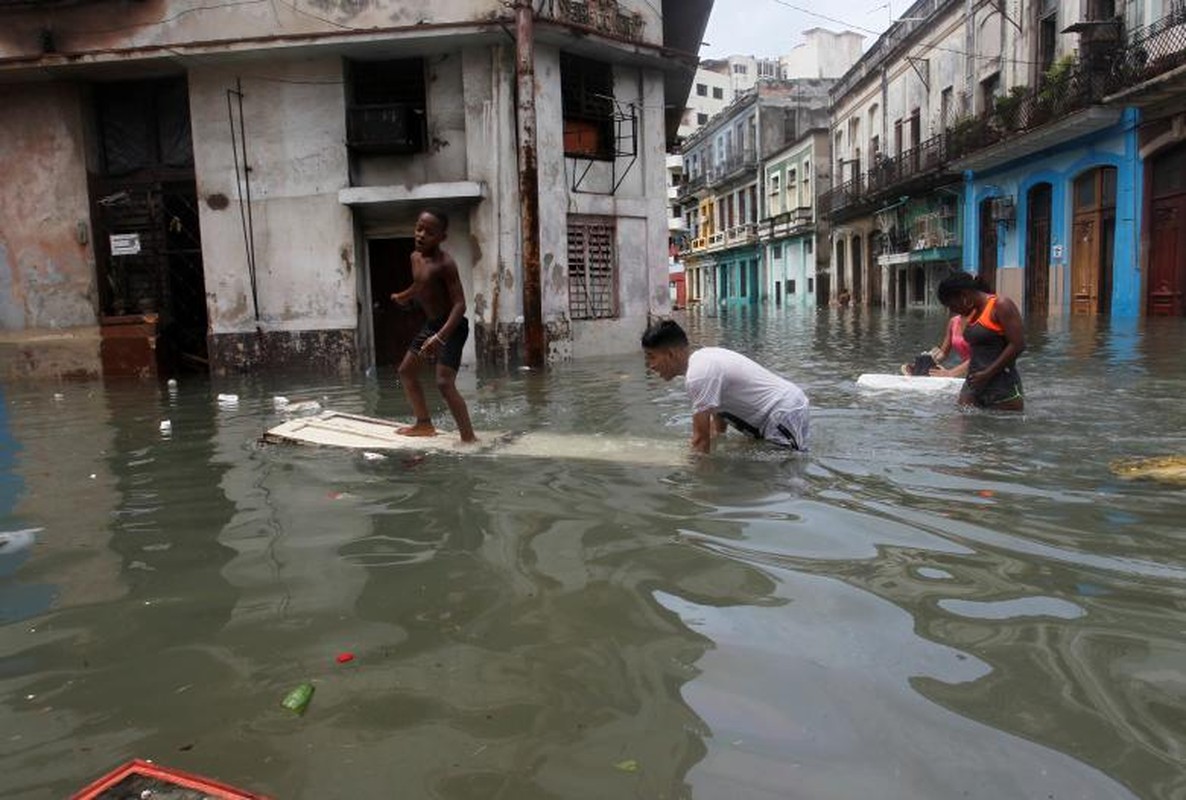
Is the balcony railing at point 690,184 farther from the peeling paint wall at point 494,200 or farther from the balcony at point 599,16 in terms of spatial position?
the peeling paint wall at point 494,200

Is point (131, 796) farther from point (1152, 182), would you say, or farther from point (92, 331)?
point (1152, 182)

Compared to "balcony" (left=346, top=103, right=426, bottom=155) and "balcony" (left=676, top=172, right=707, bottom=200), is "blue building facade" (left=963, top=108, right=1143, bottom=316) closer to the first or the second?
"balcony" (left=346, top=103, right=426, bottom=155)

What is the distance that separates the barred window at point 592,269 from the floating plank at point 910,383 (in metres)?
6.50

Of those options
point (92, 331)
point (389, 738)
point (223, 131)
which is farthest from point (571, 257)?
point (389, 738)

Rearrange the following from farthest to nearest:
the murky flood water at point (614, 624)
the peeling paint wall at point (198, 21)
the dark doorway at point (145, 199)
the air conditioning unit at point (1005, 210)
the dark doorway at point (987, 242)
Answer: the dark doorway at point (987, 242)
the air conditioning unit at point (1005, 210)
the dark doorway at point (145, 199)
the peeling paint wall at point (198, 21)
the murky flood water at point (614, 624)

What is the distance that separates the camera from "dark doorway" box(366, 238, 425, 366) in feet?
48.3

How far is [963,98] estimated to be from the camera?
27.0 meters

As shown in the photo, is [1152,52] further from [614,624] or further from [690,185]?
[690,185]

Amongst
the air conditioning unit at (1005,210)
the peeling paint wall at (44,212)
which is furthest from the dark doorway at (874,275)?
the peeling paint wall at (44,212)

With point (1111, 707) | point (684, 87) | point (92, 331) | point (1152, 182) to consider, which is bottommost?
point (1111, 707)

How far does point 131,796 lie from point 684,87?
59.5ft

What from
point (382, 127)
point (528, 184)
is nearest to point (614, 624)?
point (528, 184)

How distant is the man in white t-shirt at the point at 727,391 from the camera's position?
5172 millimetres

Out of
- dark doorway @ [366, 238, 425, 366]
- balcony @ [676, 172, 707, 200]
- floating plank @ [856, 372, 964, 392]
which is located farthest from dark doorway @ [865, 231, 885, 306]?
floating plank @ [856, 372, 964, 392]
